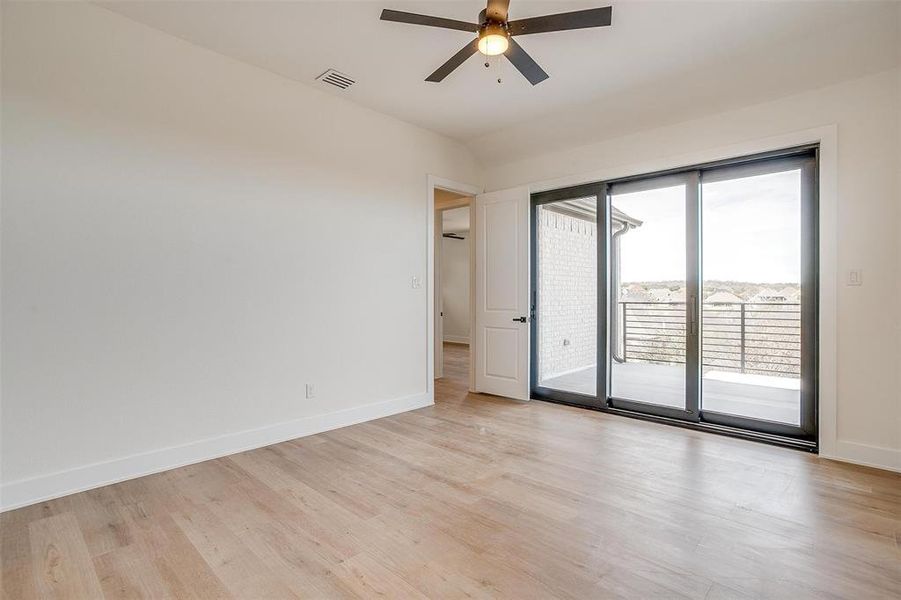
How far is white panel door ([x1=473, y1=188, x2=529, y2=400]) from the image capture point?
16.0ft

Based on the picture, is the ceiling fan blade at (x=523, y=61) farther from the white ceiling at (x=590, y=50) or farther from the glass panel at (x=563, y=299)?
the glass panel at (x=563, y=299)

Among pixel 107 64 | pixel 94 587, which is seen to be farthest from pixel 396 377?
pixel 107 64

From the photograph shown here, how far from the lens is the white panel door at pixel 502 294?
4.88 meters

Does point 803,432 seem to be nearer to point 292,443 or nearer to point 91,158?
point 292,443

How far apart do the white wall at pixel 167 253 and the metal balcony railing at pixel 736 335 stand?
9.30 ft

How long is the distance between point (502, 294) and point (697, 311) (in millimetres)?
2007

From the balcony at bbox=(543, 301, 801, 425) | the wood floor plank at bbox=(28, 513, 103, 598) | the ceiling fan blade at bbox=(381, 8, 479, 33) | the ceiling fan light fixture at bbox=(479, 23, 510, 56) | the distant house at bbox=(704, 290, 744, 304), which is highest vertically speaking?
the ceiling fan blade at bbox=(381, 8, 479, 33)

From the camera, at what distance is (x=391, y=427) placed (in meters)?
3.92

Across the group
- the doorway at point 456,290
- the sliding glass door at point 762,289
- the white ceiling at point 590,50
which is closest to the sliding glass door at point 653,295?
the sliding glass door at point 762,289

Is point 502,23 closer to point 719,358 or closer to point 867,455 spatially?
point 719,358

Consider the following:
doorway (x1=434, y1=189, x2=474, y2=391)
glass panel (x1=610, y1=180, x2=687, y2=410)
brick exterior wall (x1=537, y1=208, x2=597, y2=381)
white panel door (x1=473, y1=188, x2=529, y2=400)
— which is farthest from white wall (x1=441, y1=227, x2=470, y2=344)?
glass panel (x1=610, y1=180, x2=687, y2=410)

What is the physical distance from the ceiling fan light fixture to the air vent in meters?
1.58

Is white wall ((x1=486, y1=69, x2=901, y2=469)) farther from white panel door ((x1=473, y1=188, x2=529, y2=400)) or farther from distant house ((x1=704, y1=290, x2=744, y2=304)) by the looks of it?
white panel door ((x1=473, y1=188, x2=529, y2=400))

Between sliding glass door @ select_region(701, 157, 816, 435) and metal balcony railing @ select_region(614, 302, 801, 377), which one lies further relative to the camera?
metal balcony railing @ select_region(614, 302, 801, 377)
